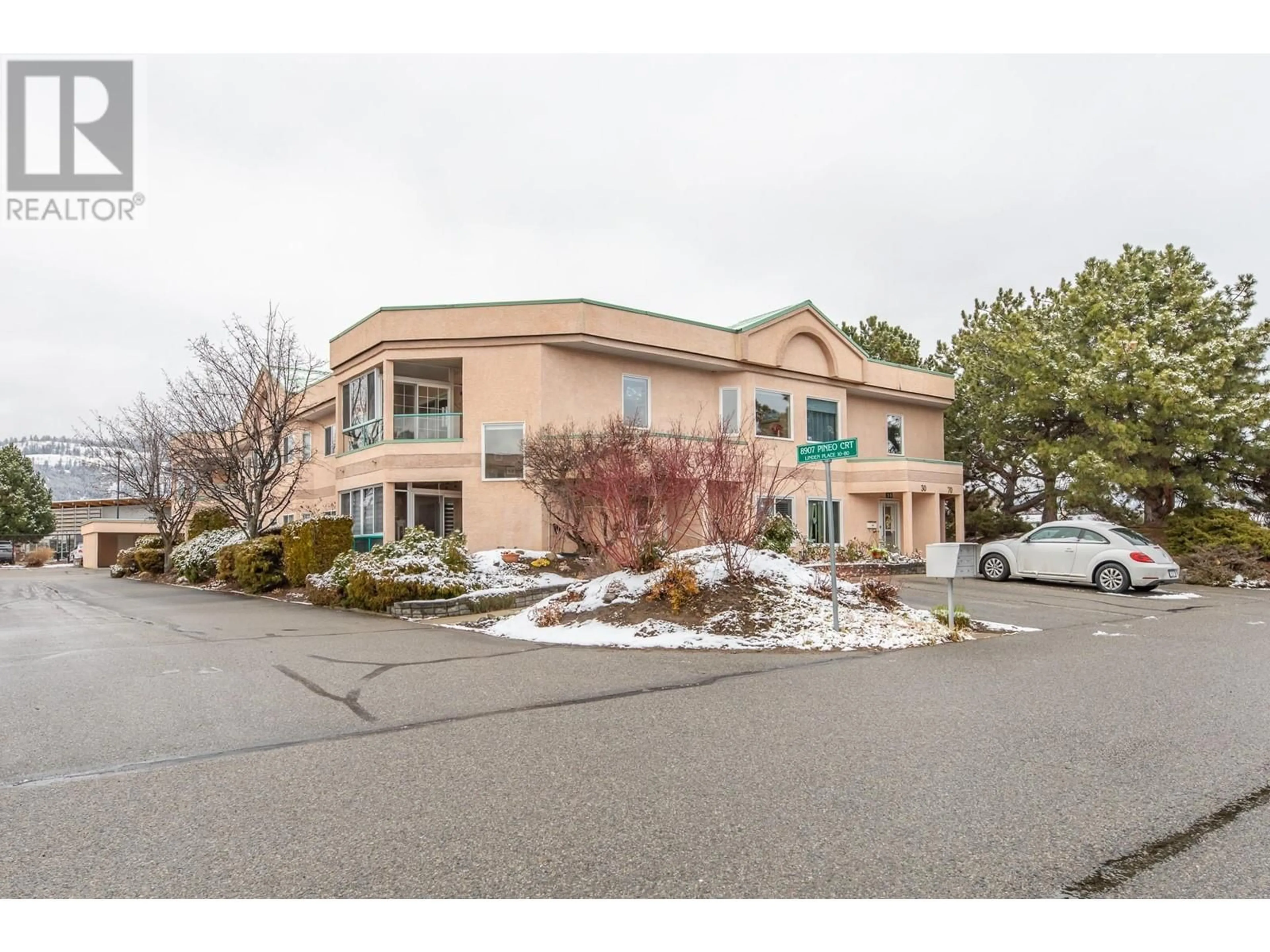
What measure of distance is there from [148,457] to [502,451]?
21.5 meters

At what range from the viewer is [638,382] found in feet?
77.3

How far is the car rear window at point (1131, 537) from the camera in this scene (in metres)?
17.4

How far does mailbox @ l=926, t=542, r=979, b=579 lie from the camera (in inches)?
421

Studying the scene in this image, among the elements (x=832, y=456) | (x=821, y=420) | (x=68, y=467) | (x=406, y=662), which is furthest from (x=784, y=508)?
(x=68, y=467)

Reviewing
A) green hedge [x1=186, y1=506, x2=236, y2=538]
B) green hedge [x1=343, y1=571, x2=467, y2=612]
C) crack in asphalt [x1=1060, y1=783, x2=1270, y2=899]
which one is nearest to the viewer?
crack in asphalt [x1=1060, y1=783, x2=1270, y2=899]

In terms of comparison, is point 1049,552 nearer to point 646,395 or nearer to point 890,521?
point 890,521

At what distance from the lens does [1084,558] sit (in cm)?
1781

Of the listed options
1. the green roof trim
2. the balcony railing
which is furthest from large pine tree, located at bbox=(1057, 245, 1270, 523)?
the balcony railing

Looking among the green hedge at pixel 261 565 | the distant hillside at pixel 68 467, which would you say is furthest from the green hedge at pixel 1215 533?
the distant hillside at pixel 68 467

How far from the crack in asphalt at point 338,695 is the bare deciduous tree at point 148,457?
26.9 m

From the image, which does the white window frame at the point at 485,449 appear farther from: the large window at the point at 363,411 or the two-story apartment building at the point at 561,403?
the large window at the point at 363,411

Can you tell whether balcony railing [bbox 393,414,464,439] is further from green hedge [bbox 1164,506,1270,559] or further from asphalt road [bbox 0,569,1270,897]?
green hedge [bbox 1164,506,1270,559]

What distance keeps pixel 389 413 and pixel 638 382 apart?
7.09 m

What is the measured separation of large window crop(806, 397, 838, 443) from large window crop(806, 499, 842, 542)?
210 cm
